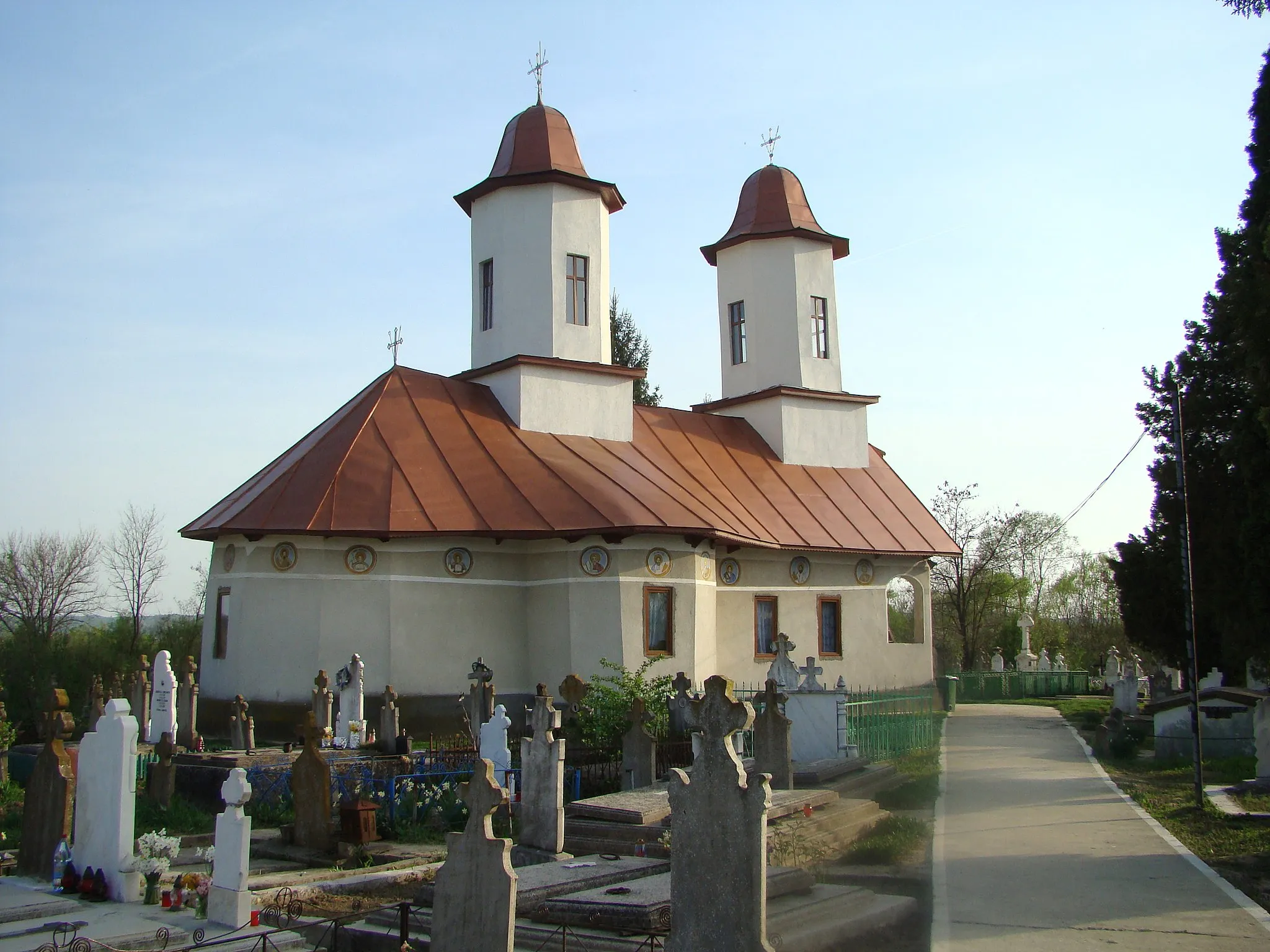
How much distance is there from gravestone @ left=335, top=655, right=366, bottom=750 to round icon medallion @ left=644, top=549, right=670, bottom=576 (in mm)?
6012

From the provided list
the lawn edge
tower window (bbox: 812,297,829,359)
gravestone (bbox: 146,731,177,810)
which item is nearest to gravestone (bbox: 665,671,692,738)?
the lawn edge

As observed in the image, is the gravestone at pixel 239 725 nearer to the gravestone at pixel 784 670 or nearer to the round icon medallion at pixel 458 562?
the round icon medallion at pixel 458 562

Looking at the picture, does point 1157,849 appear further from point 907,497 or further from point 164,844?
point 907,497

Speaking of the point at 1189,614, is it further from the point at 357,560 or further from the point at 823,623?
the point at 357,560

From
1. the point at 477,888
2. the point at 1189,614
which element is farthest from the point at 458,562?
the point at 477,888

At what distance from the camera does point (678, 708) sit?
16969 mm

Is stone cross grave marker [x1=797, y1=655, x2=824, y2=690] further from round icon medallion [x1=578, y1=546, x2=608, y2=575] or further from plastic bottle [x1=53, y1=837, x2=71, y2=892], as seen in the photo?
plastic bottle [x1=53, y1=837, x2=71, y2=892]

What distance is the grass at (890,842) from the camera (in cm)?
1134

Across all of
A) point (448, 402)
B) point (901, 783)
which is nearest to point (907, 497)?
point (448, 402)

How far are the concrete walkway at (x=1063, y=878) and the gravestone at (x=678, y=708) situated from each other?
3.87 metres

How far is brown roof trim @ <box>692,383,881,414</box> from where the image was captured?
29.9 m

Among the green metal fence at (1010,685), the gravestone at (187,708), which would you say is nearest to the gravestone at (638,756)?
the gravestone at (187,708)

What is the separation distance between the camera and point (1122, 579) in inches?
898

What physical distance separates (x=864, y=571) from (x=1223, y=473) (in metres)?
11.3
